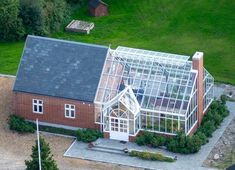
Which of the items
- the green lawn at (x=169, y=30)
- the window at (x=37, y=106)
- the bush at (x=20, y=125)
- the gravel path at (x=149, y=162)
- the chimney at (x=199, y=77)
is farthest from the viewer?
the green lawn at (x=169, y=30)

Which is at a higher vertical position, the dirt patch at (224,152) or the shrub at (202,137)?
the shrub at (202,137)

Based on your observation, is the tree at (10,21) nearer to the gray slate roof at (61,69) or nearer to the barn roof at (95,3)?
the barn roof at (95,3)

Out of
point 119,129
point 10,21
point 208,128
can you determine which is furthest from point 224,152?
point 10,21

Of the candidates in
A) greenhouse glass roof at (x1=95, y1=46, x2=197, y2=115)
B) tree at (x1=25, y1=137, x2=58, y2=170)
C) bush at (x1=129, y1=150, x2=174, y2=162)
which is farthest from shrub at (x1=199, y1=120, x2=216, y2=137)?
tree at (x1=25, y1=137, x2=58, y2=170)

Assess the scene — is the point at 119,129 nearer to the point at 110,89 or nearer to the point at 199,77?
the point at 110,89

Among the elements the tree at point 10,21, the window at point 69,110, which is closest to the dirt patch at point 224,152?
the window at point 69,110

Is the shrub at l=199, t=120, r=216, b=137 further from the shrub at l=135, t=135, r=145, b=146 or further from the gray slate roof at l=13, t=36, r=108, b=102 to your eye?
the gray slate roof at l=13, t=36, r=108, b=102

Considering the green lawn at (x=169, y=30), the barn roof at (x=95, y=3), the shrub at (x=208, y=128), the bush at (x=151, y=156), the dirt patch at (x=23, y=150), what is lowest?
the dirt patch at (x=23, y=150)
